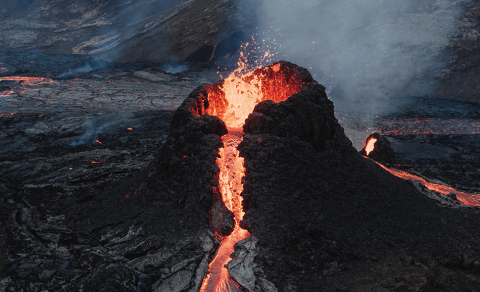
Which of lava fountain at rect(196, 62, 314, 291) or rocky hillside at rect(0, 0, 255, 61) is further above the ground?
rocky hillside at rect(0, 0, 255, 61)

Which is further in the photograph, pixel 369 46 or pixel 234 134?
pixel 369 46

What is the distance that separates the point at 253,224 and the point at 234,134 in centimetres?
189

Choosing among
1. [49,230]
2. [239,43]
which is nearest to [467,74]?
[239,43]

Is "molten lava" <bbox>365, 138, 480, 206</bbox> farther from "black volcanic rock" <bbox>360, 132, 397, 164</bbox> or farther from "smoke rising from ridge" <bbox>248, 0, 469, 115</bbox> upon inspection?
"smoke rising from ridge" <bbox>248, 0, 469, 115</bbox>

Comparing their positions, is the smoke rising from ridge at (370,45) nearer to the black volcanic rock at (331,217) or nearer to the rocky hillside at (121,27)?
the rocky hillside at (121,27)

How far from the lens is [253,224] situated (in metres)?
4.07

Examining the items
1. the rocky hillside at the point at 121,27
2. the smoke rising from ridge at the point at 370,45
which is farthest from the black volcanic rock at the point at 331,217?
the rocky hillside at the point at 121,27

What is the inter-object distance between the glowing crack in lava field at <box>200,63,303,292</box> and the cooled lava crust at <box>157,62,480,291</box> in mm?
172

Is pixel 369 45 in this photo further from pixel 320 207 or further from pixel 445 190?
pixel 320 207

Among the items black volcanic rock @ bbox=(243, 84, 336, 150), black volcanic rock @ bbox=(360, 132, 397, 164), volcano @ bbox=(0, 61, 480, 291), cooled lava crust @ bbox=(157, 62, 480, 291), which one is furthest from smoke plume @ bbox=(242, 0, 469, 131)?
volcano @ bbox=(0, 61, 480, 291)

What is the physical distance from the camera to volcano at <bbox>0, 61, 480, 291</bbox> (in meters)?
3.45

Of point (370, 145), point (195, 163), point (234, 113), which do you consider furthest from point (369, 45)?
point (195, 163)

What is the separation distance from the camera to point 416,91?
61.2 ft

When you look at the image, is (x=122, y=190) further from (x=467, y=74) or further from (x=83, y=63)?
(x=83, y=63)
